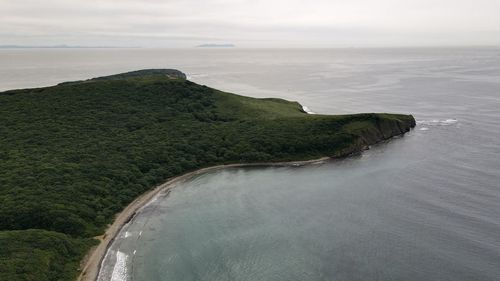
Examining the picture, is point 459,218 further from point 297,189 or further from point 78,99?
point 78,99

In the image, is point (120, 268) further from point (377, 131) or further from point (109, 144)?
point (377, 131)

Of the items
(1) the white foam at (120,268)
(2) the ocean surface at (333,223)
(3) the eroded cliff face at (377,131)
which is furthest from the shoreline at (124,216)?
(3) the eroded cliff face at (377,131)

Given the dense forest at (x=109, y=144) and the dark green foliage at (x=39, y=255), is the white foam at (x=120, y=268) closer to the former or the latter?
the dark green foliage at (x=39, y=255)

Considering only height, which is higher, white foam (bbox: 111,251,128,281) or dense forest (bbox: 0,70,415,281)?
dense forest (bbox: 0,70,415,281)

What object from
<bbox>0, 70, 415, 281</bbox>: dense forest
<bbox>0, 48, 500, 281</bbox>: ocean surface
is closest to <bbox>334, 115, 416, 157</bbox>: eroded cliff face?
<bbox>0, 70, 415, 281</bbox>: dense forest

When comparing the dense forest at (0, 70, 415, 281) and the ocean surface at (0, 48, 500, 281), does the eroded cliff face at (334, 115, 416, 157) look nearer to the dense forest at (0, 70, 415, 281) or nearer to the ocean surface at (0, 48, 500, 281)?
the dense forest at (0, 70, 415, 281)

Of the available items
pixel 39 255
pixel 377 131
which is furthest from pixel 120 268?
pixel 377 131
